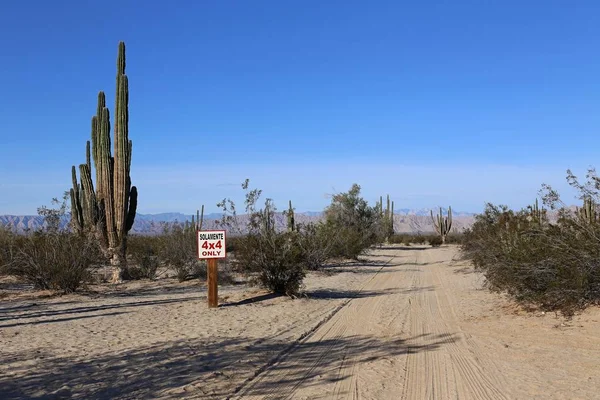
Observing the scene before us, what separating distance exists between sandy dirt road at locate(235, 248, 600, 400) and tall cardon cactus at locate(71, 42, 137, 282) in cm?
1090

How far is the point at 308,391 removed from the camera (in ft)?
23.4

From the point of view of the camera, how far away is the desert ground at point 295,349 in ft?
24.0

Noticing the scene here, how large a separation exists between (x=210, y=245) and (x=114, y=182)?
29.2ft

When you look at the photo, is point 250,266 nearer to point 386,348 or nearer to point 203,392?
point 386,348

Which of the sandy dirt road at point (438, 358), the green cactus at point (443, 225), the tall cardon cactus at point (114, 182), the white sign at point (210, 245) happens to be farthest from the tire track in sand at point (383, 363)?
the green cactus at point (443, 225)

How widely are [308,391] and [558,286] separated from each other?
6.73 meters

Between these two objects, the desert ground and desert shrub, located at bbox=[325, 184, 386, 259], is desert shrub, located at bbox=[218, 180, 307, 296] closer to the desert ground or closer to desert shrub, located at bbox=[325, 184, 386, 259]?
the desert ground

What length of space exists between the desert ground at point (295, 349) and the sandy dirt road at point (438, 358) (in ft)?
0.08

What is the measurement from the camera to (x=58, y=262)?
58.3 ft

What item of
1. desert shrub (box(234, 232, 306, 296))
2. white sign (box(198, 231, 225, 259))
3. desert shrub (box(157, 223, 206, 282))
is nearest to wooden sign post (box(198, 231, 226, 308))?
white sign (box(198, 231, 225, 259))

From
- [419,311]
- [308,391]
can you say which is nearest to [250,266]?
[419,311]

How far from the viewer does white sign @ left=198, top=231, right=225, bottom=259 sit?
14.5 meters

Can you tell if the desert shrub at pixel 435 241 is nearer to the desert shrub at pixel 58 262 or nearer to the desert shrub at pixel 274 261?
the desert shrub at pixel 274 261

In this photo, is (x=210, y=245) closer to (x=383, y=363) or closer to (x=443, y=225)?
(x=383, y=363)
